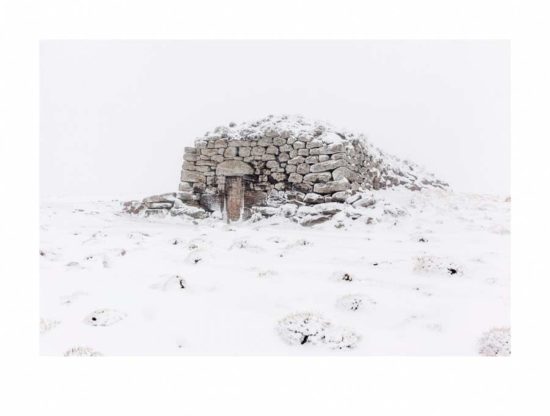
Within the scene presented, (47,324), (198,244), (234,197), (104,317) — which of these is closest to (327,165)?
(234,197)

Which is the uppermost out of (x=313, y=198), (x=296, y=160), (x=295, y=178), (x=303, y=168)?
(x=296, y=160)

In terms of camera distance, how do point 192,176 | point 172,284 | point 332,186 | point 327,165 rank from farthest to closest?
point 192,176 → point 327,165 → point 332,186 → point 172,284

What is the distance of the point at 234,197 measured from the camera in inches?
359

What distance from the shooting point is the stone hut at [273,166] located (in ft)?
27.6

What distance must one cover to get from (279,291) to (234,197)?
5.08 m

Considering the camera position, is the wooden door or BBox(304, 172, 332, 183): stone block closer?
BBox(304, 172, 332, 183): stone block

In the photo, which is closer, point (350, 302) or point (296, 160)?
point (350, 302)

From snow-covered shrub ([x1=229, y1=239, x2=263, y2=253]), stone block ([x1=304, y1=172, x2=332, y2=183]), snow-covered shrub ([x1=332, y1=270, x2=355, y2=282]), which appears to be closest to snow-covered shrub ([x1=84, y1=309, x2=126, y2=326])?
snow-covered shrub ([x1=332, y1=270, x2=355, y2=282])

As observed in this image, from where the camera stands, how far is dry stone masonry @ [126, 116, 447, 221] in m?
8.41

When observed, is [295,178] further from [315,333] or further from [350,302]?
[315,333]

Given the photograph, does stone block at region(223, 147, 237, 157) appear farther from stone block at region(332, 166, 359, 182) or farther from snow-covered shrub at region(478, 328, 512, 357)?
snow-covered shrub at region(478, 328, 512, 357)

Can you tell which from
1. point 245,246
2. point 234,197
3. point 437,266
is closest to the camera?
point 437,266

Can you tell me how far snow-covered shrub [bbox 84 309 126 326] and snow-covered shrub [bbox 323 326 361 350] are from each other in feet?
5.95

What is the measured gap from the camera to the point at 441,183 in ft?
44.9
